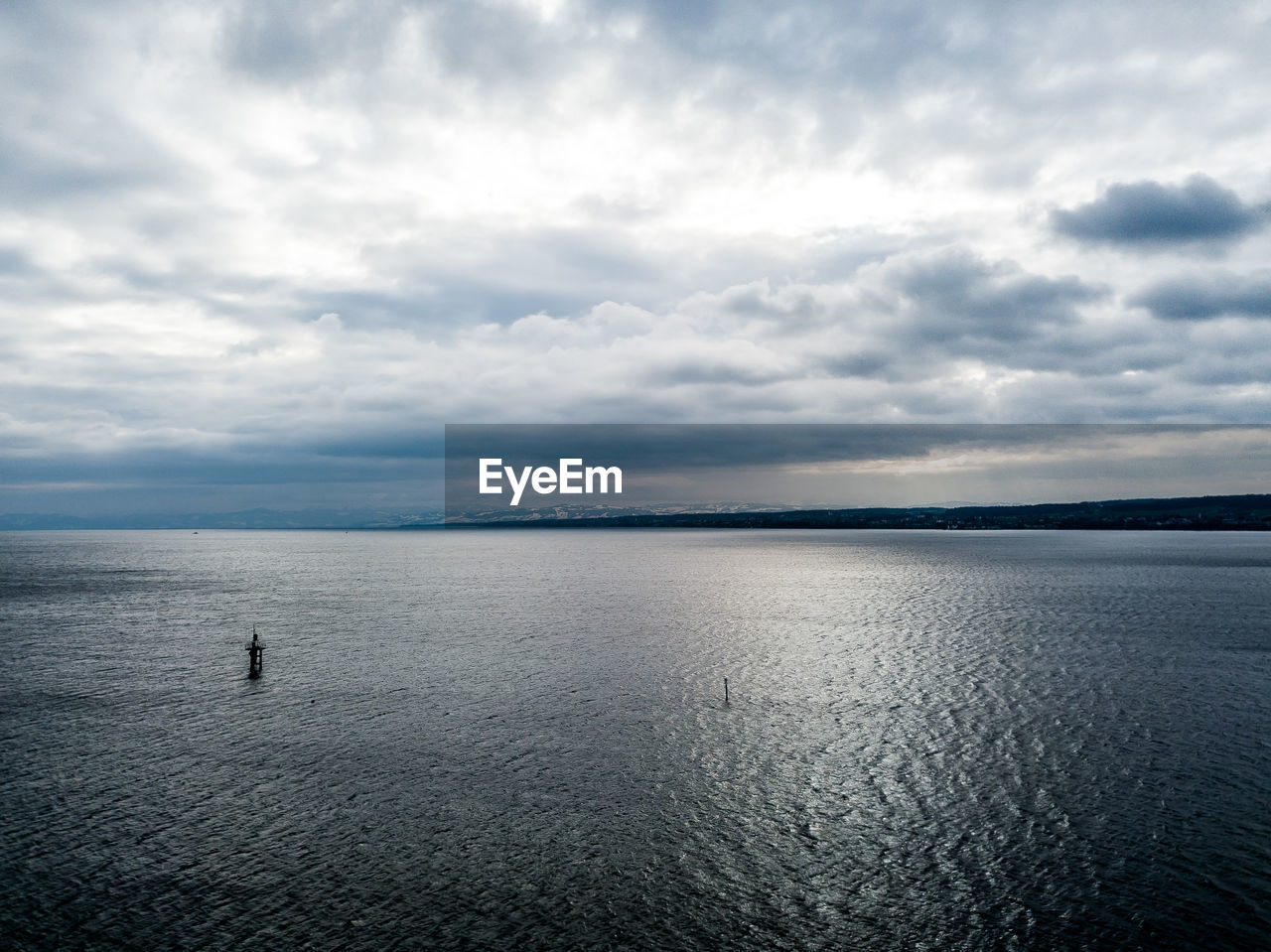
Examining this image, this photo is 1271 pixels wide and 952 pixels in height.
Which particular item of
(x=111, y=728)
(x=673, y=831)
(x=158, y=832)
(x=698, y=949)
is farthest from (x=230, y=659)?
(x=698, y=949)

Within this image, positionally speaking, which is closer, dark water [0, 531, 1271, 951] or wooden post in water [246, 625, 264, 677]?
dark water [0, 531, 1271, 951]

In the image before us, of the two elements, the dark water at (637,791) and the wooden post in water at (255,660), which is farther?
the wooden post in water at (255,660)

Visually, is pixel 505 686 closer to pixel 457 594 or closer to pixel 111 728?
pixel 111 728

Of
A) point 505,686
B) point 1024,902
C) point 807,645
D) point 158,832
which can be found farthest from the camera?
point 807,645

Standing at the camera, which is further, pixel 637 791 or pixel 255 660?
pixel 255 660

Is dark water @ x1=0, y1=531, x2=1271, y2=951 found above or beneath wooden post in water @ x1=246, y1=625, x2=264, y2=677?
beneath

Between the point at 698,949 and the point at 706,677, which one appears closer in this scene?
the point at 698,949

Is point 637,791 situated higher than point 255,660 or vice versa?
point 255,660

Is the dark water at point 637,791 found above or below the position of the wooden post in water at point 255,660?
below
